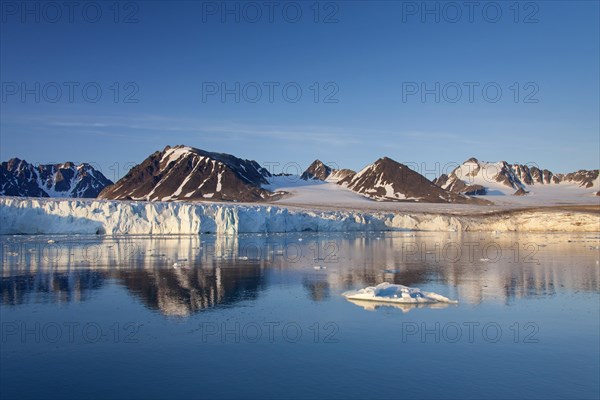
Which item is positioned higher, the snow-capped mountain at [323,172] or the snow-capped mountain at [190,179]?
the snow-capped mountain at [323,172]

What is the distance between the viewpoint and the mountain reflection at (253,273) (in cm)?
1492

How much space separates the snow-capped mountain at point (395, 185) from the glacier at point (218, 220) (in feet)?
168

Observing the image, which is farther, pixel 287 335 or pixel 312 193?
pixel 312 193

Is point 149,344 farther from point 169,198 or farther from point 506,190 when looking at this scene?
point 506,190

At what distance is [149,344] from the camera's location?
9.73 m

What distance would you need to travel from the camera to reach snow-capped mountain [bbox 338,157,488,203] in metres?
116

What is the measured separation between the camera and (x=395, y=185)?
12494cm

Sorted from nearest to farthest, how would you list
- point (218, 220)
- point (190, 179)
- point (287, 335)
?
point (287, 335) → point (218, 220) → point (190, 179)

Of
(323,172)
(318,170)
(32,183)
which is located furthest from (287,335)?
(32,183)

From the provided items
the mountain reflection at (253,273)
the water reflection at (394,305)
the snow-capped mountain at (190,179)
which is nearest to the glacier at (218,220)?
the mountain reflection at (253,273)

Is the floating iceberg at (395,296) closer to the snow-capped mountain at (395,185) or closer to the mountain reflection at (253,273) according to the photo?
the mountain reflection at (253,273)

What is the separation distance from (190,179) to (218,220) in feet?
216

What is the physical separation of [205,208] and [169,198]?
56950mm

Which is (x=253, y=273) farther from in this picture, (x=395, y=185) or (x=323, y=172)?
(x=323, y=172)
